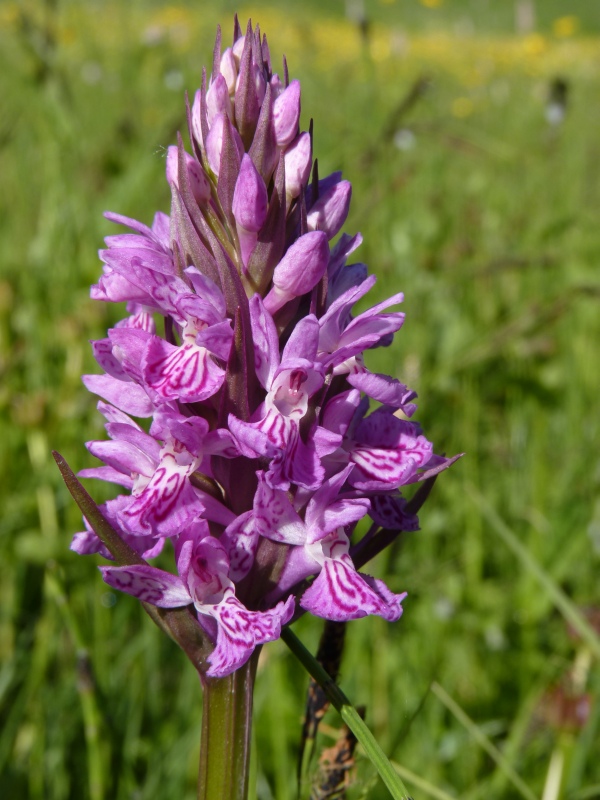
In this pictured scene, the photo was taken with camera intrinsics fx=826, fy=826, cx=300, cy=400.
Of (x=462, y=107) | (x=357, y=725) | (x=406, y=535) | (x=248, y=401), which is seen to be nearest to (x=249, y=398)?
(x=248, y=401)

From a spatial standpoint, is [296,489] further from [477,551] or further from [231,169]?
[477,551]

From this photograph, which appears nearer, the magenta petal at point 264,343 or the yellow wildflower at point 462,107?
the magenta petal at point 264,343

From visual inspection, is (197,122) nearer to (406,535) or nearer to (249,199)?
(249,199)

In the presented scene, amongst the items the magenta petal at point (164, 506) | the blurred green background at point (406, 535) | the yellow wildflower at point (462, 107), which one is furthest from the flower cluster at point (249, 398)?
the yellow wildflower at point (462, 107)

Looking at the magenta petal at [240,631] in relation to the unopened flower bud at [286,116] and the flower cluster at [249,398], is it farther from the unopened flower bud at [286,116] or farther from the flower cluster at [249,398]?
the unopened flower bud at [286,116]

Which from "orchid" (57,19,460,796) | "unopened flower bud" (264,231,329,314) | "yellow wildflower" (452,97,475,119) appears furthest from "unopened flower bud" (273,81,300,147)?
"yellow wildflower" (452,97,475,119)
